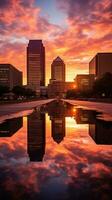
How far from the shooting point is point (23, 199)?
5.76 m

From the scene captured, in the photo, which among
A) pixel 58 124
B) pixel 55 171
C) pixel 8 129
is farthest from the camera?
pixel 58 124

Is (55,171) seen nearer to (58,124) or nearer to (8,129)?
(8,129)

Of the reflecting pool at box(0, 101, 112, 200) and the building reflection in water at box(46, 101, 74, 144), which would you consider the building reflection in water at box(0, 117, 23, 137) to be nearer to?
the building reflection in water at box(46, 101, 74, 144)

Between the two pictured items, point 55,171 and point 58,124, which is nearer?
point 55,171

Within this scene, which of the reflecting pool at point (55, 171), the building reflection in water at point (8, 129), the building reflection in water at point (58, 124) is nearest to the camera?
the reflecting pool at point (55, 171)

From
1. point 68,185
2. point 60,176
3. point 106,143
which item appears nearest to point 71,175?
point 60,176

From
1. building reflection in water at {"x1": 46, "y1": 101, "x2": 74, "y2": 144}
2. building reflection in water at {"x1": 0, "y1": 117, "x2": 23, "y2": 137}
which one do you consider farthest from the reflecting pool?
building reflection in water at {"x1": 0, "y1": 117, "x2": 23, "y2": 137}

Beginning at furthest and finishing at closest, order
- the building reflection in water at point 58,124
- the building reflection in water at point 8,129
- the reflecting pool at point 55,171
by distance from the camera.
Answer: the building reflection in water at point 8,129 → the building reflection in water at point 58,124 → the reflecting pool at point 55,171

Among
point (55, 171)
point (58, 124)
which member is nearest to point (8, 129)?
point (58, 124)

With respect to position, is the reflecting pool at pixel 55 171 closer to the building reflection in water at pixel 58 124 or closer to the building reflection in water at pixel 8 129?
the building reflection in water at pixel 58 124

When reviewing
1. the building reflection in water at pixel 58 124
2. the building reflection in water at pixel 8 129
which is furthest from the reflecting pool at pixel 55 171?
the building reflection in water at pixel 8 129

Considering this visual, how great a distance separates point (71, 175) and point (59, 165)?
4.01 ft

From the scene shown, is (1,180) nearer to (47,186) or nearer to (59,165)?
(47,186)

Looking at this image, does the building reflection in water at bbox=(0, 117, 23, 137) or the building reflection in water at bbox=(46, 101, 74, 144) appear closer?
the building reflection in water at bbox=(46, 101, 74, 144)
